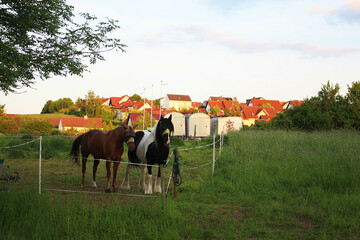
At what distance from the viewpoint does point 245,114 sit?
228 ft

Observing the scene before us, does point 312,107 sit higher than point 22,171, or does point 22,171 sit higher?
point 312,107

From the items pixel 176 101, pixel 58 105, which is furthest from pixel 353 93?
pixel 176 101

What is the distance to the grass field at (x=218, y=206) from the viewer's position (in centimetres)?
500

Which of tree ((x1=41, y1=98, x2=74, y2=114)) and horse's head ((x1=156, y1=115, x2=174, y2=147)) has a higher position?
tree ((x1=41, y1=98, x2=74, y2=114))

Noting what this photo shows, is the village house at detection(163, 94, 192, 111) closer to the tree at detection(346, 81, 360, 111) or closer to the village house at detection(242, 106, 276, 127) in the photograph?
the village house at detection(242, 106, 276, 127)

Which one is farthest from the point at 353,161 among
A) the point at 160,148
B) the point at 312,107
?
the point at 312,107

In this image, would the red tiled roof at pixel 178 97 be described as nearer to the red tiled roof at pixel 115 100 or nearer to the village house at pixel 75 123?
the red tiled roof at pixel 115 100

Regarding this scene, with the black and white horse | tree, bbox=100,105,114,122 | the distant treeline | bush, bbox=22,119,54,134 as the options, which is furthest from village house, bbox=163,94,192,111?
the black and white horse

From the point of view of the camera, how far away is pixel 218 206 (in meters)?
6.64

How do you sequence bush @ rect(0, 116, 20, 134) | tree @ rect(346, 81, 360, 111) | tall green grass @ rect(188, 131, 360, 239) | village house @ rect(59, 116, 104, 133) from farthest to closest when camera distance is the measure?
village house @ rect(59, 116, 104, 133), bush @ rect(0, 116, 20, 134), tree @ rect(346, 81, 360, 111), tall green grass @ rect(188, 131, 360, 239)

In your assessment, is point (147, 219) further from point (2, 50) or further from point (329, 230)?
point (2, 50)

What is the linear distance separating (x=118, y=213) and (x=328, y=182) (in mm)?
6100

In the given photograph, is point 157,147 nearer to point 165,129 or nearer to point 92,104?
point 165,129

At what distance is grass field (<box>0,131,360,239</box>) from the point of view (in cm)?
500
